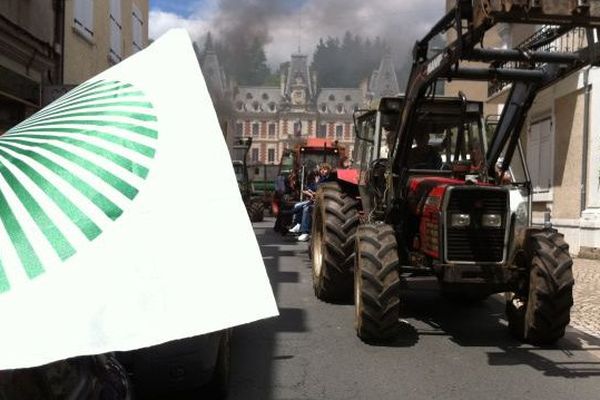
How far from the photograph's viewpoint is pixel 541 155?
1634 cm

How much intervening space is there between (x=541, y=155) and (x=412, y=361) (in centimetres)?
1221

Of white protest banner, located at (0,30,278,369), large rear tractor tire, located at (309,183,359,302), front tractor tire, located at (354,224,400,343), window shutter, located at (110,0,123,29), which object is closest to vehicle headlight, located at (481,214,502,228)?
front tractor tire, located at (354,224,400,343)

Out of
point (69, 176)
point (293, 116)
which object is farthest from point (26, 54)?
point (293, 116)

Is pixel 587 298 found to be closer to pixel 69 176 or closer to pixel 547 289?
pixel 547 289

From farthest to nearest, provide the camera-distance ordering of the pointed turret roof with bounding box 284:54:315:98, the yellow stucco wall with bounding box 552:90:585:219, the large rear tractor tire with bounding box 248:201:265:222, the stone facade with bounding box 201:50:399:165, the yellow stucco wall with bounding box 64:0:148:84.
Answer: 1. the stone facade with bounding box 201:50:399:165
2. the pointed turret roof with bounding box 284:54:315:98
3. the large rear tractor tire with bounding box 248:201:265:222
4. the yellow stucco wall with bounding box 552:90:585:219
5. the yellow stucco wall with bounding box 64:0:148:84

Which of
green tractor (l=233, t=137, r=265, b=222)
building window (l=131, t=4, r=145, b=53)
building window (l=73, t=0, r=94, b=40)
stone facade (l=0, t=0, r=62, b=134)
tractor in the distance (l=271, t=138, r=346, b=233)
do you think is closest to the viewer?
stone facade (l=0, t=0, r=62, b=134)

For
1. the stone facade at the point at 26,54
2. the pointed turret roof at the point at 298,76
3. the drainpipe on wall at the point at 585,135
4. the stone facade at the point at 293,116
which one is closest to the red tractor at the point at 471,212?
the stone facade at the point at 26,54

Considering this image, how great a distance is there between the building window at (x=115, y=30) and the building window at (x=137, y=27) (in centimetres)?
146

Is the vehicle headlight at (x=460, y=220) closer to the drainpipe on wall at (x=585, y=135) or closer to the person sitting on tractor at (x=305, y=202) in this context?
the person sitting on tractor at (x=305, y=202)

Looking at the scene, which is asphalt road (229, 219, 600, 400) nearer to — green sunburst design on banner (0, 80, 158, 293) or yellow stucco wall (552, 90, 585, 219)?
green sunburst design on banner (0, 80, 158, 293)

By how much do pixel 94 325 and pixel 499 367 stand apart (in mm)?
4448

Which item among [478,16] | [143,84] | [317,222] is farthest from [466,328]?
[143,84]

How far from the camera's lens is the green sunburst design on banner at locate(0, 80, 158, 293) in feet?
5.00

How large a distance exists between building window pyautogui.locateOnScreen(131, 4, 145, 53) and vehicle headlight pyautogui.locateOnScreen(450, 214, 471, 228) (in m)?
15.0
